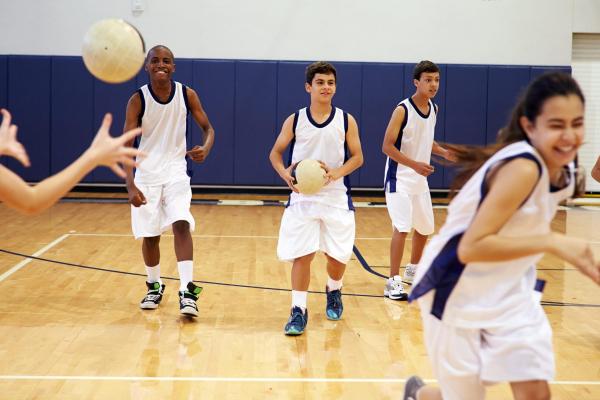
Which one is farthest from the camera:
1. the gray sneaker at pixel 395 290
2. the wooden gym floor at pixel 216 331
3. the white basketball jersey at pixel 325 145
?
the gray sneaker at pixel 395 290

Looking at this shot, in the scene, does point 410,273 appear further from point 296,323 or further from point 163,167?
point 163,167

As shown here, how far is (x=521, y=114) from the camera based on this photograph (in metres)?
2.70

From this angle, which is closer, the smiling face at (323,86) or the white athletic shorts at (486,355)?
the white athletic shorts at (486,355)

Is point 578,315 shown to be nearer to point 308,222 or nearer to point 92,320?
point 308,222

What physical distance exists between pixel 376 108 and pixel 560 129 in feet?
32.6

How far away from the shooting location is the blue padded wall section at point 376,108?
12.3 metres

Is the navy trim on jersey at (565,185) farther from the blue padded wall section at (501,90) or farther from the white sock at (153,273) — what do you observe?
the blue padded wall section at (501,90)

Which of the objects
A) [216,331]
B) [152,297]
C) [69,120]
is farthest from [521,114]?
[69,120]

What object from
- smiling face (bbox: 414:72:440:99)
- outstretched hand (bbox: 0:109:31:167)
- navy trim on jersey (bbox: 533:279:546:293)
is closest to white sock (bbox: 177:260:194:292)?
smiling face (bbox: 414:72:440:99)

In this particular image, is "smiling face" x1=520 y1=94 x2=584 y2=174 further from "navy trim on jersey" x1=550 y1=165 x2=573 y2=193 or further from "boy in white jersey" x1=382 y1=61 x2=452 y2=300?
"boy in white jersey" x1=382 y1=61 x2=452 y2=300

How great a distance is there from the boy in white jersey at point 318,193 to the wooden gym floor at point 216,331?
445 millimetres

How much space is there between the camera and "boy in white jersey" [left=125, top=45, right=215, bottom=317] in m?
5.61

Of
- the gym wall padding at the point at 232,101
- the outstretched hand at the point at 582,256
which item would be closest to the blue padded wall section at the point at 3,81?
the gym wall padding at the point at 232,101

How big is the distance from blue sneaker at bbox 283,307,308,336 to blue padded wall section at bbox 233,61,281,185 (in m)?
7.24
